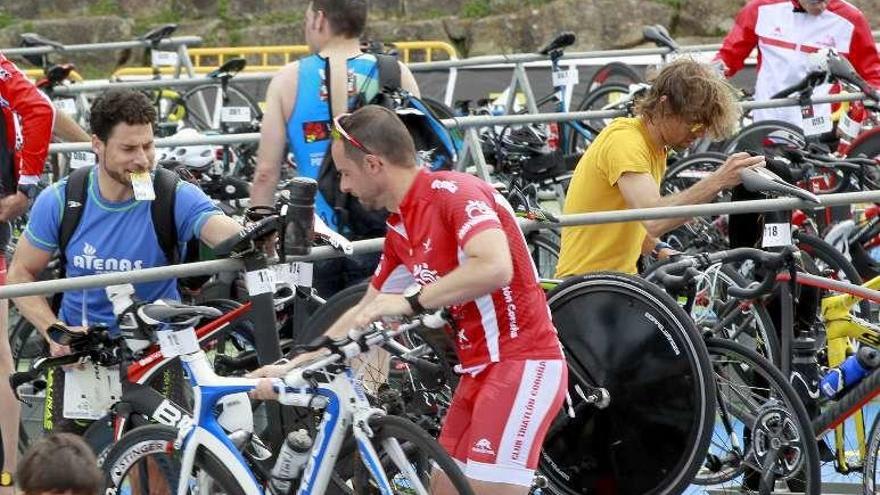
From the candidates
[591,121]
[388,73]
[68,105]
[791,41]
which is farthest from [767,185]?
[68,105]

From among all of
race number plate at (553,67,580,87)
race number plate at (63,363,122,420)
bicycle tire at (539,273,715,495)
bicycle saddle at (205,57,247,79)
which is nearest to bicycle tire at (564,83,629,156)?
race number plate at (553,67,580,87)

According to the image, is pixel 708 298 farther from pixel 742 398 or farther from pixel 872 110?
pixel 872 110

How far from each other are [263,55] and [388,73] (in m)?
11.9

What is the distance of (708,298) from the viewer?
7.51 m

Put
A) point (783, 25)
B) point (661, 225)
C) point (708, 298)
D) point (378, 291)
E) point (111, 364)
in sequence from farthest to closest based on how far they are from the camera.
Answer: point (783, 25) → point (708, 298) → point (661, 225) → point (111, 364) → point (378, 291)

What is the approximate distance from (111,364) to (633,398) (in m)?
1.80

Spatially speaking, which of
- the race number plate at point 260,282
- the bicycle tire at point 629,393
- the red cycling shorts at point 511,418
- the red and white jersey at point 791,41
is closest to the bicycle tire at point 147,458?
the race number plate at point 260,282

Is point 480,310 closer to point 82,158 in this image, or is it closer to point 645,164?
point 645,164

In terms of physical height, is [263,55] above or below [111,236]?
below

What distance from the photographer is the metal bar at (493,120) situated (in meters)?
8.97

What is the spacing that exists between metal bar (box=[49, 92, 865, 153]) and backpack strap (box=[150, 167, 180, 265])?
2.16 metres

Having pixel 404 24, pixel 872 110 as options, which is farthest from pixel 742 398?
pixel 404 24

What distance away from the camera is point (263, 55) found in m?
19.7

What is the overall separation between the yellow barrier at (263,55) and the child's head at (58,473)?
11.0 m
